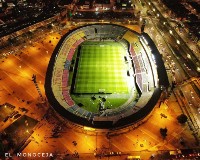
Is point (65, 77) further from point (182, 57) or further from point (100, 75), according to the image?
point (182, 57)

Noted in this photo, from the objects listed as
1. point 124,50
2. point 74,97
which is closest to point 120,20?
point 124,50

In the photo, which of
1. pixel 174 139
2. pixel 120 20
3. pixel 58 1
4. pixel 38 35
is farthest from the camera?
pixel 58 1

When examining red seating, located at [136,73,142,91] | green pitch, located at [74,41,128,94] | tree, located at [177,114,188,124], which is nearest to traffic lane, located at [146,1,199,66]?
red seating, located at [136,73,142,91]

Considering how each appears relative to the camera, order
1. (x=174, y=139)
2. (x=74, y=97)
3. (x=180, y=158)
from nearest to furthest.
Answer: (x=180, y=158), (x=174, y=139), (x=74, y=97)

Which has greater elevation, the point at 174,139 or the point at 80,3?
the point at 80,3

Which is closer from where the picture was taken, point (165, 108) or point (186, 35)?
point (165, 108)

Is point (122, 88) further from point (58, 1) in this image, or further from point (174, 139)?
point (58, 1)

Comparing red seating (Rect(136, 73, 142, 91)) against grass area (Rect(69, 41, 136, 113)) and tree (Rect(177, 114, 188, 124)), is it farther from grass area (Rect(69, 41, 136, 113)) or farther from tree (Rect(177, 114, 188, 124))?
tree (Rect(177, 114, 188, 124))
